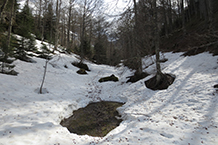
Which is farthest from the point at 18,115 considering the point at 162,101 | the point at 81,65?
the point at 81,65

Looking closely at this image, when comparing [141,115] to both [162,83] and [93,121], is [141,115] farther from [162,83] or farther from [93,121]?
[162,83]

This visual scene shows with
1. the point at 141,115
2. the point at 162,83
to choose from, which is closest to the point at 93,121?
the point at 141,115

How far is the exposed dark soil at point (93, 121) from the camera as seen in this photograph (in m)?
4.84

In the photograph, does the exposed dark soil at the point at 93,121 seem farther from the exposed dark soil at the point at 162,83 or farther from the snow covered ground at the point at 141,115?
the exposed dark soil at the point at 162,83

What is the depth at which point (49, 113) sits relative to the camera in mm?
5324

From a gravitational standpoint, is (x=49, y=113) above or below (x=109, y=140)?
above

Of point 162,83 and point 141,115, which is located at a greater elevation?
point 162,83

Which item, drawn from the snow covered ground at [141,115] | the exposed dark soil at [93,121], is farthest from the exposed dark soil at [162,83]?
the exposed dark soil at [93,121]

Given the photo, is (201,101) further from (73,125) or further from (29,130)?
(29,130)

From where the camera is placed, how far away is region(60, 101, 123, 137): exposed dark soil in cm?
484

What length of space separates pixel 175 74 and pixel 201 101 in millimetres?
3865

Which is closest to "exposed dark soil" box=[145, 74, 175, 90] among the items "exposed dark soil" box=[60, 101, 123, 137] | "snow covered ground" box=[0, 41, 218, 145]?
"snow covered ground" box=[0, 41, 218, 145]

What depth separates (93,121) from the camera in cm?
571

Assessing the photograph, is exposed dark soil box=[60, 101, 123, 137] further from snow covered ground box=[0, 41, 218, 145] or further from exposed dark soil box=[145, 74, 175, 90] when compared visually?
exposed dark soil box=[145, 74, 175, 90]
